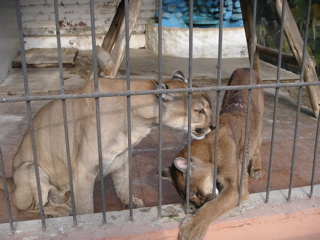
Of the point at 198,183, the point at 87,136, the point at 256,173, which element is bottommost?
the point at 256,173

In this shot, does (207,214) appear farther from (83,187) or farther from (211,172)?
(83,187)

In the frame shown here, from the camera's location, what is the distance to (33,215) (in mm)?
3270

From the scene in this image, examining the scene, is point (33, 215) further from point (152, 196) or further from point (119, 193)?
point (152, 196)

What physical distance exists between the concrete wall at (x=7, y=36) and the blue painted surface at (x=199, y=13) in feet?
15.3

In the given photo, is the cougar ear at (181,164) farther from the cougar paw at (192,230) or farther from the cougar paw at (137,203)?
the cougar paw at (137,203)

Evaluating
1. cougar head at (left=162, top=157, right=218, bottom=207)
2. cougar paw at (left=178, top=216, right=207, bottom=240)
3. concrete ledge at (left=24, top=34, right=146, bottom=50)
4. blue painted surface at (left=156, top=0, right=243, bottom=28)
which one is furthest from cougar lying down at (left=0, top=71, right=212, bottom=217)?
concrete ledge at (left=24, top=34, right=146, bottom=50)

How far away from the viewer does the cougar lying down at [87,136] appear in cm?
298

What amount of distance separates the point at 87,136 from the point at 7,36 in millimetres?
7759

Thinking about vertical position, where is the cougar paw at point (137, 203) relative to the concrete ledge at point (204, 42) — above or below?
below

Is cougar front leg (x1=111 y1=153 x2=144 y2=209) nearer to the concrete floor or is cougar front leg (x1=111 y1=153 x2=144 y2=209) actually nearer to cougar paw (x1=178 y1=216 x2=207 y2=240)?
the concrete floor

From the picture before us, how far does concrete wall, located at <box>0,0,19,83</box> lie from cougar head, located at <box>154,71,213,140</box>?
6.02 m

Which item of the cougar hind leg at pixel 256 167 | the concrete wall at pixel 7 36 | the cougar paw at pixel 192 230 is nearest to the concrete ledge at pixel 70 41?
the concrete wall at pixel 7 36

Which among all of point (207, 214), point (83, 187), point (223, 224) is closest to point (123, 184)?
point (83, 187)

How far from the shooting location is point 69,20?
1224 centimetres
